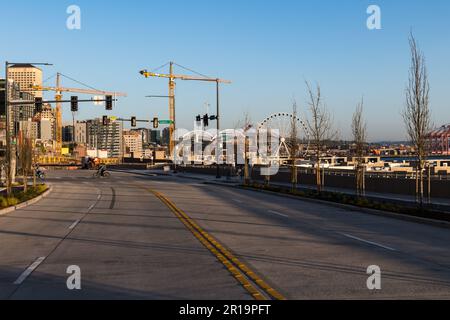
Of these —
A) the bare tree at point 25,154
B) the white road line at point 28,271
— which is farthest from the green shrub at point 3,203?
the bare tree at point 25,154

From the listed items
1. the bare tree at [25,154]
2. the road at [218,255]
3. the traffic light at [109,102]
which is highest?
the traffic light at [109,102]

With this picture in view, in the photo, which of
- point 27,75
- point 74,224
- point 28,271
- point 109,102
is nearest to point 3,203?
point 74,224

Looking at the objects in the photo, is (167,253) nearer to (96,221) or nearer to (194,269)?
(194,269)

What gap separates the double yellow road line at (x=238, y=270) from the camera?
8.37m

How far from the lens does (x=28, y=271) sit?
10492 mm

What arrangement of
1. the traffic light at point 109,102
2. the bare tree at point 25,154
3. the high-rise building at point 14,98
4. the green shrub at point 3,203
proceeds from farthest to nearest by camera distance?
the bare tree at point 25,154 < the traffic light at point 109,102 < the high-rise building at point 14,98 < the green shrub at point 3,203

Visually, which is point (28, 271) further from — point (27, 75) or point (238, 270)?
point (27, 75)

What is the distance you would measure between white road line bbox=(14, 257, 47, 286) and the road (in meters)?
0.02

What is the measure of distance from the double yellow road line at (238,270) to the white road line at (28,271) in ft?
12.2

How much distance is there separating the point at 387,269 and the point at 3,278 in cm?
713

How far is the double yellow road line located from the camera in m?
8.37

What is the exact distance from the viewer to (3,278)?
9852 mm

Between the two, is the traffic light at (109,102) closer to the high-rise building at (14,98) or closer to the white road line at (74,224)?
the high-rise building at (14,98)

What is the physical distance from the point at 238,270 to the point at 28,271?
4046 mm
